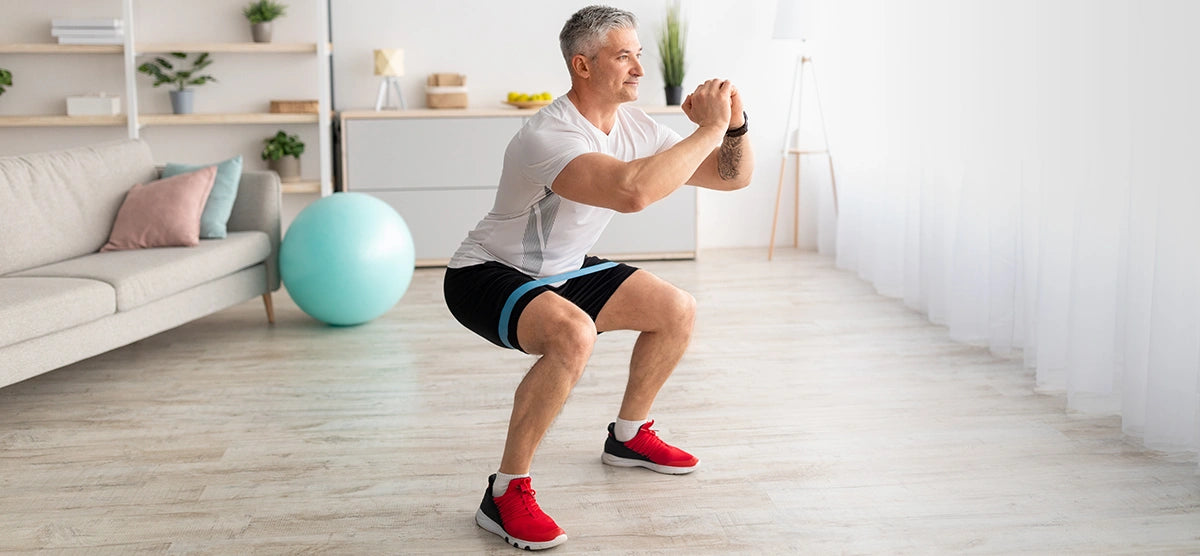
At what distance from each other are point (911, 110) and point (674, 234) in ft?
5.37

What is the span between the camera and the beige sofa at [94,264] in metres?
3.39

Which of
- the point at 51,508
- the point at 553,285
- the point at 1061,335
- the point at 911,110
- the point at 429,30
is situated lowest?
the point at 51,508

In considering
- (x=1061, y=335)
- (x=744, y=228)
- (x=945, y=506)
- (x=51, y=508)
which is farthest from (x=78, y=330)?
(x=744, y=228)

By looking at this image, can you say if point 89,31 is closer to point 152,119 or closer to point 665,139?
point 152,119

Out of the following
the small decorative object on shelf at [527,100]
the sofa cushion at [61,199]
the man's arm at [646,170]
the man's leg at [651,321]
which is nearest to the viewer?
the man's arm at [646,170]

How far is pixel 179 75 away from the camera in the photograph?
18.9 ft

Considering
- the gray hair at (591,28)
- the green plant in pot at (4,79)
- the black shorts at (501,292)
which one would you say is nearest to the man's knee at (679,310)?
the black shorts at (501,292)

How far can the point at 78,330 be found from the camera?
139 inches

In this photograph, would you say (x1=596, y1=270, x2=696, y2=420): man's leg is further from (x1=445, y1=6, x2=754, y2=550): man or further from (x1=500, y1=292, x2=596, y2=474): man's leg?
(x1=500, y1=292, x2=596, y2=474): man's leg

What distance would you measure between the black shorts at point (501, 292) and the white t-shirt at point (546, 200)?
39 millimetres

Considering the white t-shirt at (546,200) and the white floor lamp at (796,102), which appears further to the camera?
the white floor lamp at (796,102)

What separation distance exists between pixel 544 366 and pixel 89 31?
4.25 m

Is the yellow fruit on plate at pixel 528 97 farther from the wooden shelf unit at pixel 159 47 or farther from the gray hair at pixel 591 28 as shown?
the gray hair at pixel 591 28

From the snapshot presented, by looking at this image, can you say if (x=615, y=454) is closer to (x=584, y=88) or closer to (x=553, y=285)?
(x=553, y=285)
